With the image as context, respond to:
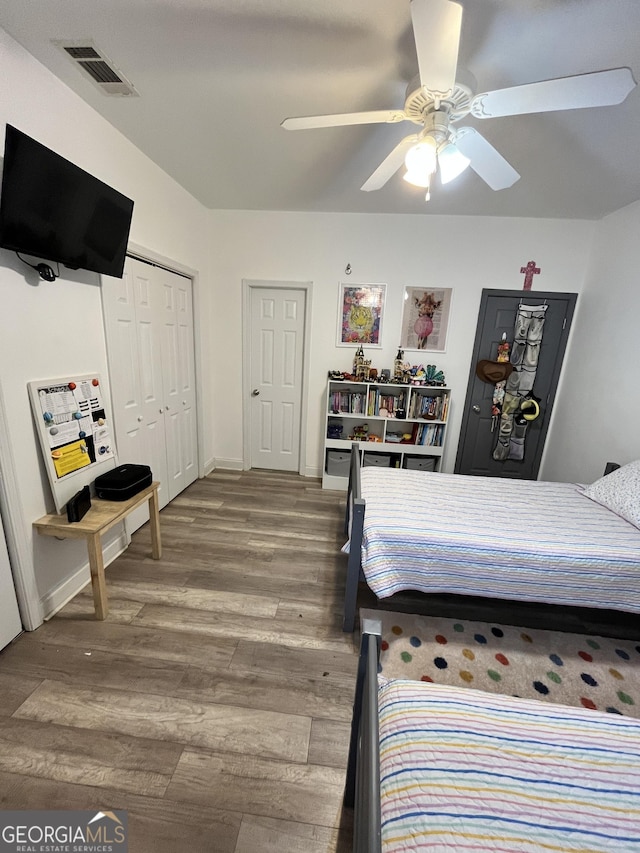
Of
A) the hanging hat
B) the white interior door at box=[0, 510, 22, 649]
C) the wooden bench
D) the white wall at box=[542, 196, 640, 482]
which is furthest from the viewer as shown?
the hanging hat

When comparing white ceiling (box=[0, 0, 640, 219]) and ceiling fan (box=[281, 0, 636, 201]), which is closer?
ceiling fan (box=[281, 0, 636, 201])

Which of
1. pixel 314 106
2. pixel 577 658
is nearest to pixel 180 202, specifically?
pixel 314 106

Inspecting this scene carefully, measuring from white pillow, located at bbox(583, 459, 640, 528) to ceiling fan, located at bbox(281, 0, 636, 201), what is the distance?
192 centimetres

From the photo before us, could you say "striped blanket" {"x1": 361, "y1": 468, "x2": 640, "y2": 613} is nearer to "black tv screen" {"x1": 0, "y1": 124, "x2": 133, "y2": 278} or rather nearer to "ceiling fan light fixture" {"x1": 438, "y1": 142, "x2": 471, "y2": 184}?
"ceiling fan light fixture" {"x1": 438, "y1": 142, "x2": 471, "y2": 184}

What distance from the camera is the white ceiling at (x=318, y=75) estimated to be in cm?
128

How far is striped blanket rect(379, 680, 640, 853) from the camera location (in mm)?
674


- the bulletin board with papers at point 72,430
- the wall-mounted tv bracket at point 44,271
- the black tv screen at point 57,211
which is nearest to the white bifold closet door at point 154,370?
the bulletin board with papers at point 72,430

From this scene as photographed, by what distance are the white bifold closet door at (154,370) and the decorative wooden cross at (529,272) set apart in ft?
10.5

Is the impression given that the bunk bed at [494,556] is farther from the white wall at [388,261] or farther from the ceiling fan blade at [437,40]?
the white wall at [388,261]

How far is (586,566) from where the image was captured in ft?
5.55

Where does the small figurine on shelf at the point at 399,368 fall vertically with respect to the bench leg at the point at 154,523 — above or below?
above

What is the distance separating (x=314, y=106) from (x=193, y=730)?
2956 mm

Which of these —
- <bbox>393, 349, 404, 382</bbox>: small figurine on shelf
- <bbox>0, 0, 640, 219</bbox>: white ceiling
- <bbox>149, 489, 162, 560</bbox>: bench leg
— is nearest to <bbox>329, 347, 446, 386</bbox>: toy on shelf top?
<bbox>393, 349, 404, 382</bbox>: small figurine on shelf

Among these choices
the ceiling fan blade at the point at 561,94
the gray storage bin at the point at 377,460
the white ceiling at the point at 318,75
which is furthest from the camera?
the gray storage bin at the point at 377,460
